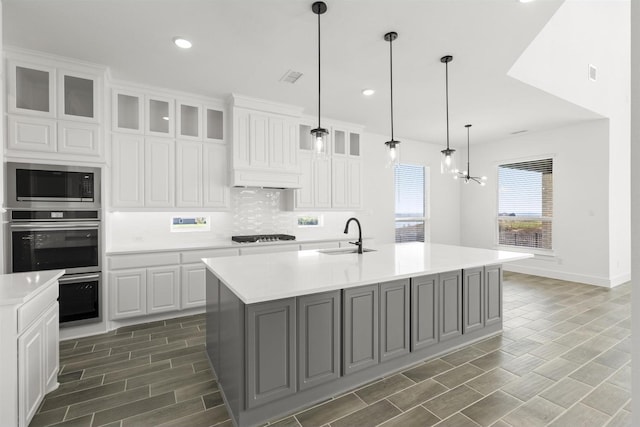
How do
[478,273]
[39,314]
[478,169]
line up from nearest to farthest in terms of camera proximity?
[39,314], [478,273], [478,169]

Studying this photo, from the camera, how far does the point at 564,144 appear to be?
5652 mm

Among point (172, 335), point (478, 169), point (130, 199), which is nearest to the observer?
point (172, 335)

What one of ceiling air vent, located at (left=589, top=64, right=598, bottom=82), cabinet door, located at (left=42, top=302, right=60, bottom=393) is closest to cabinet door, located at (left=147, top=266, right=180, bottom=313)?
cabinet door, located at (left=42, top=302, right=60, bottom=393)

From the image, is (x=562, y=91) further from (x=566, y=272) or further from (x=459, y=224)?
(x=459, y=224)

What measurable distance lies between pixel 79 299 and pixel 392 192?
209 inches

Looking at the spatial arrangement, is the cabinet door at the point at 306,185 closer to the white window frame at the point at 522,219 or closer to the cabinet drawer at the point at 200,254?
the cabinet drawer at the point at 200,254

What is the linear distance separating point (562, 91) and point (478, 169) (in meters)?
2.93

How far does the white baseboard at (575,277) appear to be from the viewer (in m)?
5.14

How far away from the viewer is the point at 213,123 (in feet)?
14.1

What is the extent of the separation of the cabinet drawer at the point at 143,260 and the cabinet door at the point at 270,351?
2248mm

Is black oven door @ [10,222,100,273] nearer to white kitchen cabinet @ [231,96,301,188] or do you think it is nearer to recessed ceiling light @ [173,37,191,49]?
white kitchen cabinet @ [231,96,301,188]

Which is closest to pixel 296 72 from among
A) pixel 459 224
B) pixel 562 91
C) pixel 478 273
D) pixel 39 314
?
pixel 478 273

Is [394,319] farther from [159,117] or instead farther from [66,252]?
[159,117]

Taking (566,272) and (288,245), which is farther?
(566,272)
